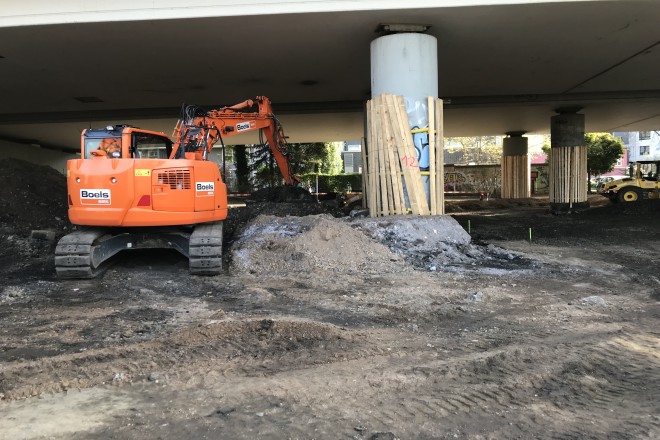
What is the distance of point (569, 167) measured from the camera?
22125mm

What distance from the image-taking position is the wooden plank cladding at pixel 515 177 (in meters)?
31.9

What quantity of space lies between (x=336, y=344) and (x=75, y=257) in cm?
518

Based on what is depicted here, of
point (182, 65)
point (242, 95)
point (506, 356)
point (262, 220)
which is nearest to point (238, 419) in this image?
point (506, 356)

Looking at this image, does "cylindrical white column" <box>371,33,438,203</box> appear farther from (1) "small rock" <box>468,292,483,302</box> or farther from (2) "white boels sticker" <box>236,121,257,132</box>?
(1) "small rock" <box>468,292,483,302</box>

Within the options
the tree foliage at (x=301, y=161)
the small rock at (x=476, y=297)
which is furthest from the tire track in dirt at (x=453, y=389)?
the tree foliage at (x=301, y=161)

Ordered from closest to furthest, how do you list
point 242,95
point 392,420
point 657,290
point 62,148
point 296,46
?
1. point 392,420
2. point 657,290
3. point 296,46
4. point 242,95
5. point 62,148

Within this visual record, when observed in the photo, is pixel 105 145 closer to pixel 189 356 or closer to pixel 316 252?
pixel 316 252

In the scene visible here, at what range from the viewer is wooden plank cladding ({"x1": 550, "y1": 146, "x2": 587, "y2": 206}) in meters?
22.0

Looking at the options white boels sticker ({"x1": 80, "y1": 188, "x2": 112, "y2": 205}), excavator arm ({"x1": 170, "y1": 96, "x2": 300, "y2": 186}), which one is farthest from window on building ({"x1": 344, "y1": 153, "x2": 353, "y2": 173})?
white boels sticker ({"x1": 80, "y1": 188, "x2": 112, "y2": 205})

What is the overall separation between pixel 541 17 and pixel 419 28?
2.72m

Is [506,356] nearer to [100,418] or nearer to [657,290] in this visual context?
[100,418]

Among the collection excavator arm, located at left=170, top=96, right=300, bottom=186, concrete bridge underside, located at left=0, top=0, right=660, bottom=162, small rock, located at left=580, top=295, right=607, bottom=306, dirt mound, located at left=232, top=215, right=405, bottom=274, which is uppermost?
concrete bridge underside, located at left=0, top=0, right=660, bottom=162

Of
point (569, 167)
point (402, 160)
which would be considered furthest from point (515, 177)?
point (402, 160)

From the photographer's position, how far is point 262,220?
1130 centimetres
